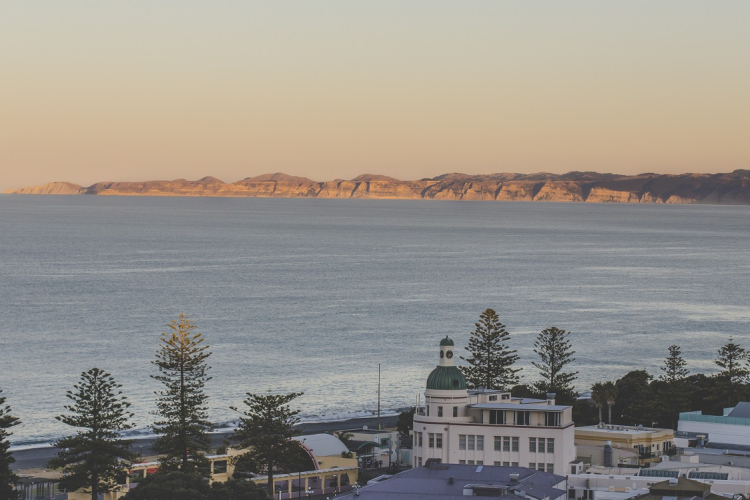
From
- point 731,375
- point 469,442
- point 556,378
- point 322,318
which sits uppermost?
point 322,318

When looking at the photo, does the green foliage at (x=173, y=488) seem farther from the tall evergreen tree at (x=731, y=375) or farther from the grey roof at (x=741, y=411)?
the tall evergreen tree at (x=731, y=375)

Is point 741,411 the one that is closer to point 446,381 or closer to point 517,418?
point 517,418

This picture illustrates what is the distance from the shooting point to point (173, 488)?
4709 centimetres

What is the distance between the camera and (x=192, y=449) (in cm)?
5659

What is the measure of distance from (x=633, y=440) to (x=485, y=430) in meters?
9.45

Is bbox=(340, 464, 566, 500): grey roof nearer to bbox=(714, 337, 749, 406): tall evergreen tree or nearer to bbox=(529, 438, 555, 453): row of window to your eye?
bbox=(529, 438, 555, 453): row of window

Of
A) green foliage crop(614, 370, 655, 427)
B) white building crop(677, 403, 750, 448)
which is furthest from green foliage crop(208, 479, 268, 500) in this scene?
green foliage crop(614, 370, 655, 427)

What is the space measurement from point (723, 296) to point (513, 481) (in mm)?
115990

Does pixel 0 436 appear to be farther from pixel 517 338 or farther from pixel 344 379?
pixel 517 338

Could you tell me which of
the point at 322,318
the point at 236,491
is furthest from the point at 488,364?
the point at 322,318

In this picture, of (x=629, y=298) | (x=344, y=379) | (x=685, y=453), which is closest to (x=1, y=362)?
(x=344, y=379)

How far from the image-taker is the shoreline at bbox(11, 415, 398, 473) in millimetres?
65825

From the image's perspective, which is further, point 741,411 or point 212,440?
point 212,440

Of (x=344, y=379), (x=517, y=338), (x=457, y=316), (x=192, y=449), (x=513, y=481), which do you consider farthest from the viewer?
(x=457, y=316)
